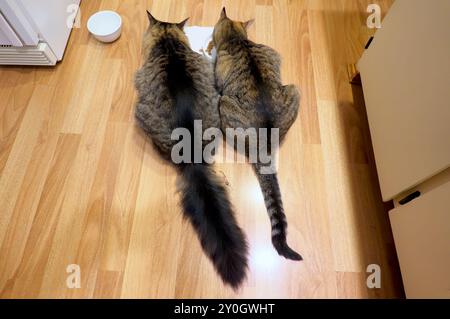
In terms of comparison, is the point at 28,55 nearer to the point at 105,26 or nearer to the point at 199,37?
the point at 105,26

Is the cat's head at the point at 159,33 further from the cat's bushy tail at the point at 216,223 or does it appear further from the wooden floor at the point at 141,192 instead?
the cat's bushy tail at the point at 216,223

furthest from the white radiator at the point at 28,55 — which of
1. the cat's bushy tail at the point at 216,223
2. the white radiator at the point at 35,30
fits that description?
the cat's bushy tail at the point at 216,223

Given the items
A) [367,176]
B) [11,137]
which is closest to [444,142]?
[367,176]

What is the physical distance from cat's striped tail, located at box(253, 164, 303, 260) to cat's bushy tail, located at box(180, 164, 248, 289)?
128 millimetres

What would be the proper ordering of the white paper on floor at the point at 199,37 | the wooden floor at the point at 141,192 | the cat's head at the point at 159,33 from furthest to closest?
the white paper on floor at the point at 199,37 → the cat's head at the point at 159,33 → the wooden floor at the point at 141,192

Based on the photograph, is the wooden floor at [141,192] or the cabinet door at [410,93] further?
the wooden floor at [141,192]

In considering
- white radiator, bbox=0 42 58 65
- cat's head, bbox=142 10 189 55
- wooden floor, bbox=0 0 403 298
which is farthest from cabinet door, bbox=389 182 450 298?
white radiator, bbox=0 42 58 65

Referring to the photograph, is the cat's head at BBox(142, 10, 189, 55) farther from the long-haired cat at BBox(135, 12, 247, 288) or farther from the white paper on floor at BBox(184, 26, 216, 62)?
the white paper on floor at BBox(184, 26, 216, 62)

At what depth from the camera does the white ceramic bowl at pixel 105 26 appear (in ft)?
4.64

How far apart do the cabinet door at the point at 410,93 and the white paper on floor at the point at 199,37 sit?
74 cm

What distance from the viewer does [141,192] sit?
3.77 feet

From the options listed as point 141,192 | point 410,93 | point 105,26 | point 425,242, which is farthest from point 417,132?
point 105,26

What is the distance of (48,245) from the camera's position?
1055 mm

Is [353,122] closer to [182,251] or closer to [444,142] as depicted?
[444,142]
